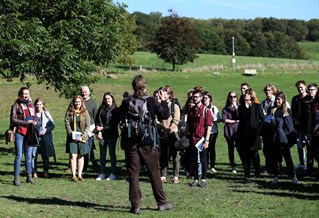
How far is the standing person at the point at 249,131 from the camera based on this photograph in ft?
45.6

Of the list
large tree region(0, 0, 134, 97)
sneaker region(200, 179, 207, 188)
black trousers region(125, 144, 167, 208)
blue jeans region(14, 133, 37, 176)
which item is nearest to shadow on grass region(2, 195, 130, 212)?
black trousers region(125, 144, 167, 208)

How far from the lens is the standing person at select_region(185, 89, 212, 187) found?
12383 mm

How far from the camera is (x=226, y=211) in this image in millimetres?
9914

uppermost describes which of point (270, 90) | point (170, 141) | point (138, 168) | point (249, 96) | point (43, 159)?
point (270, 90)

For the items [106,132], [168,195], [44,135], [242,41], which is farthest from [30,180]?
[242,41]

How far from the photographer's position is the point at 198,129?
491 inches

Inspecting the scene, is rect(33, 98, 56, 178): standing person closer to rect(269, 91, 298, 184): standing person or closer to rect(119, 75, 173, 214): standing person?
rect(119, 75, 173, 214): standing person

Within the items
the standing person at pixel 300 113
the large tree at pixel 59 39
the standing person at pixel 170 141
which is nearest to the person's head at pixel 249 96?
the standing person at pixel 300 113

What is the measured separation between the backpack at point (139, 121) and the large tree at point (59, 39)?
A: 9445 millimetres

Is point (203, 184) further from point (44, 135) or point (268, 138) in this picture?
point (44, 135)

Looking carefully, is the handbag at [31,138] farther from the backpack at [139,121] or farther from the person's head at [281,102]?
the person's head at [281,102]

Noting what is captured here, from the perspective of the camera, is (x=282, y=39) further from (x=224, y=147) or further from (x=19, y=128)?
(x=19, y=128)

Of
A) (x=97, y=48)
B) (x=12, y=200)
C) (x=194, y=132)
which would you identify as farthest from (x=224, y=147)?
(x=12, y=200)

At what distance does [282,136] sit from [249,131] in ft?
4.29
